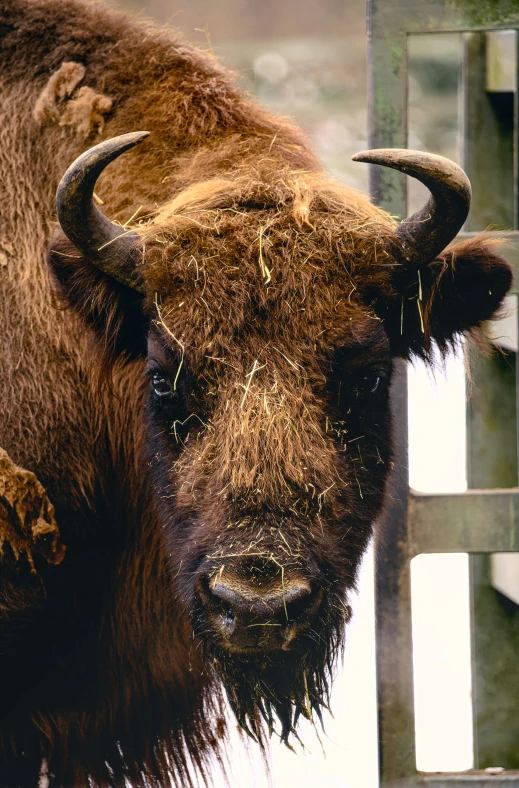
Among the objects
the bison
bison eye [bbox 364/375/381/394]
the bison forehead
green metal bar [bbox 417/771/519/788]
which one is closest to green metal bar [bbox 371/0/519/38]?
the bison

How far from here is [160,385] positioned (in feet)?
10.4

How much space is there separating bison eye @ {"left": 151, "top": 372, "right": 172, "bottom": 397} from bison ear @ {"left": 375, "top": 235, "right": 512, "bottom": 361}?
0.73 meters

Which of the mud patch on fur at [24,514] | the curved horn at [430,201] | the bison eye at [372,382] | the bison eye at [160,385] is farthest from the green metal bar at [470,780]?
the curved horn at [430,201]

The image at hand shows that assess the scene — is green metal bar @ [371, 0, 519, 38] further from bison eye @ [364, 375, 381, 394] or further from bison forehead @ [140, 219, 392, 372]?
bison eye @ [364, 375, 381, 394]

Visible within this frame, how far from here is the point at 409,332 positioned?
3.41 meters

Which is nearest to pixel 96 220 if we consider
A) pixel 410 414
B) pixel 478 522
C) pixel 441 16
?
pixel 441 16

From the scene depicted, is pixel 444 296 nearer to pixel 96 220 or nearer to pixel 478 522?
pixel 478 522

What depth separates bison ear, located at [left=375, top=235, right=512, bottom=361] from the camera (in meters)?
3.24

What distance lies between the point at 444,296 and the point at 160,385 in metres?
1.06

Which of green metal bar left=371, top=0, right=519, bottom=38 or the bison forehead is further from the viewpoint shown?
green metal bar left=371, top=0, right=519, bottom=38

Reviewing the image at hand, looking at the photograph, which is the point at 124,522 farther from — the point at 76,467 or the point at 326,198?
the point at 326,198

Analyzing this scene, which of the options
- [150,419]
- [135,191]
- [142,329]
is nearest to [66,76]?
[135,191]

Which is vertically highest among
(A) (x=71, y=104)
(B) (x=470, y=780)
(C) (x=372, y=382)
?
(A) (x=71, y=104)

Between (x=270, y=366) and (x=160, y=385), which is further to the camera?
(x=160, y=385)
